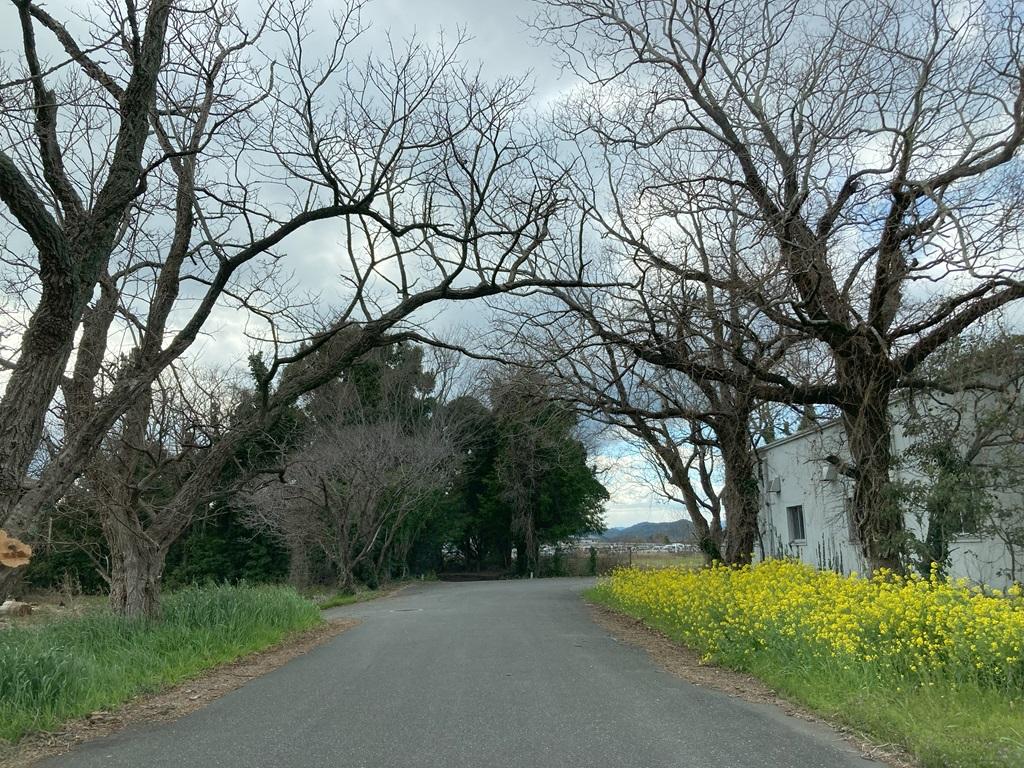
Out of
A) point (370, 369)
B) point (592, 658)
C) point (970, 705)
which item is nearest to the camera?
point (970, 705)

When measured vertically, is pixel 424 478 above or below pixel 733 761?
above

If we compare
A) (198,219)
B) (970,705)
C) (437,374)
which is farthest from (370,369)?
(970,705)

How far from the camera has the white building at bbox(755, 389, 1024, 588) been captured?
13.4 m

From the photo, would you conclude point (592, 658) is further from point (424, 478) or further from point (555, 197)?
point (424, 478)

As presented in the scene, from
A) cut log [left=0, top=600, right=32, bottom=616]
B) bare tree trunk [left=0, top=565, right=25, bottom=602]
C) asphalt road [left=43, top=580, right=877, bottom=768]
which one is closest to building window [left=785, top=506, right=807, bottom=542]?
asphalt road [left=43, top=580, right=877, bottom=768]

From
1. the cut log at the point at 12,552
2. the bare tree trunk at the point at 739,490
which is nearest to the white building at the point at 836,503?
the bare tree trunk at the point at 739,490

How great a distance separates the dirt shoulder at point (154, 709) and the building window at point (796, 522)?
15.8 meters

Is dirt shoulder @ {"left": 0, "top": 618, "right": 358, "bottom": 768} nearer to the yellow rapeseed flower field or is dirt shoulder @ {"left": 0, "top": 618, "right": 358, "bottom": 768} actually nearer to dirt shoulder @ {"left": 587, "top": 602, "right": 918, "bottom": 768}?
dirt shoulder @ {"left": 587, "top": 602, "right": 918, "bottom": 768}

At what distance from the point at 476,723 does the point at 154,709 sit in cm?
336

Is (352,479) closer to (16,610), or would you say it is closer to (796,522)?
(16,610)

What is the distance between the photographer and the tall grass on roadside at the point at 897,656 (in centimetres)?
568

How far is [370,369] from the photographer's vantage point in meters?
34.9

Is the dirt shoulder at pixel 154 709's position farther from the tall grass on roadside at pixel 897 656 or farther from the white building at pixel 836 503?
the white building at pixel 836 503

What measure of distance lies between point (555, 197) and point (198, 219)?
4784 mm
